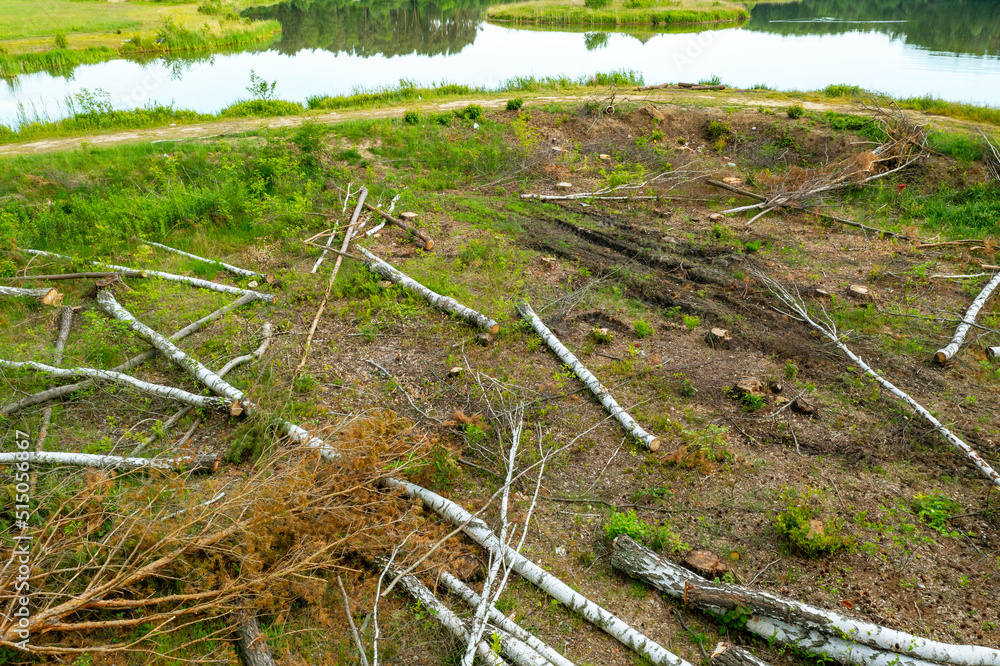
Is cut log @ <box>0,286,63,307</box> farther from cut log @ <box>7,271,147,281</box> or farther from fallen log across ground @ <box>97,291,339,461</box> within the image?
fallen log across ground @ <box>97,291,339,461</box>

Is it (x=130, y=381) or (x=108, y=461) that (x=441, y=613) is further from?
(x=130, y=381)

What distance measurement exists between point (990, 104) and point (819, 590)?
742 inches

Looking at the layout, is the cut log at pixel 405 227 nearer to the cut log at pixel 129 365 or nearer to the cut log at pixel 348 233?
the cut log at pixel 348 233

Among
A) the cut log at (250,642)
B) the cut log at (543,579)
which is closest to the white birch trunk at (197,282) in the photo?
the cut log at (543,579)

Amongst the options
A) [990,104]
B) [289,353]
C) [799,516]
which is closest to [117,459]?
[289,353]

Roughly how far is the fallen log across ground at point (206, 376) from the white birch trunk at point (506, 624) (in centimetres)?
160

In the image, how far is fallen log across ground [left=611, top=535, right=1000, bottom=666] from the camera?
4031 mm

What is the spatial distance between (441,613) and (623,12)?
38.2 metres

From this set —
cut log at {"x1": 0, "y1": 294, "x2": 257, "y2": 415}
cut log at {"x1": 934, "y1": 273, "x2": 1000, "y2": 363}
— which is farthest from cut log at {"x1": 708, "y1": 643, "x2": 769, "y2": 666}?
cut log at {"x1": 0, "y1": 294, "x2": 257, "y2": 415}

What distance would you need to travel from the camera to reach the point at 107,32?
96.7ft

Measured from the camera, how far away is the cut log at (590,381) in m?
6.11

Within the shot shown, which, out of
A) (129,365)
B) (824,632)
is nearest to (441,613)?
(824,632)

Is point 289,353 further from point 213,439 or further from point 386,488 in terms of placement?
point 386,488

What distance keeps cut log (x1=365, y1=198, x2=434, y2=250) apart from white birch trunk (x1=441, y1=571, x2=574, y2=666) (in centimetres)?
646
